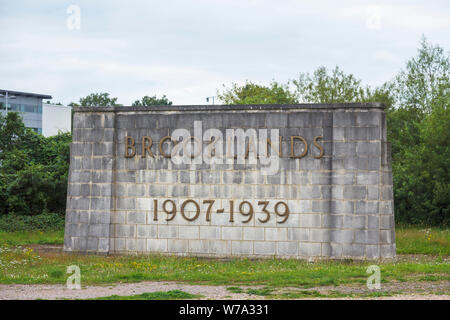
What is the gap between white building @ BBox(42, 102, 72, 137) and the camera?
293 feet

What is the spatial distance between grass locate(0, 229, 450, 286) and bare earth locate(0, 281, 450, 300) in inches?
20.3

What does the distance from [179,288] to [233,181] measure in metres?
5.91

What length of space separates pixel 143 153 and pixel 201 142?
1800 millimetres

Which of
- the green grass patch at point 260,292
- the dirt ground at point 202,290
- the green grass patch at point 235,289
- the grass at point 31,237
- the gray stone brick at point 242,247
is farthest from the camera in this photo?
the grass at point 31,237

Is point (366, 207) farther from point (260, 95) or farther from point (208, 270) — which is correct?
point (260, 95)

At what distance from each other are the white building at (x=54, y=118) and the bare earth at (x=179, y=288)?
77278mm

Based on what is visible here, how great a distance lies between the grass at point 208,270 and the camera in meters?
14.2

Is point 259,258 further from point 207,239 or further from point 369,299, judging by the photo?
point 369,299

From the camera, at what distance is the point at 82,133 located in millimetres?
19438

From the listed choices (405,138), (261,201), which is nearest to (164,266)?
(261,201)

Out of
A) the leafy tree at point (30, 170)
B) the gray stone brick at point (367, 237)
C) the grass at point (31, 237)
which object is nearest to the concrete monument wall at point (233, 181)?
the gray stone brick at point (367, 237)

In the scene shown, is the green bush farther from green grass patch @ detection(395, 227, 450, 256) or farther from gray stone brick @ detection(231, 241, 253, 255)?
green grass patch @ detection(395, 227, 450, 256)

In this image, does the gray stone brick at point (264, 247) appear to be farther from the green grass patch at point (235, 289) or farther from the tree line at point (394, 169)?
the tree line at point (394, 169)

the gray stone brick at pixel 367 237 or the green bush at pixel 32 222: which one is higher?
the gray stone brick at pixel 367 237
